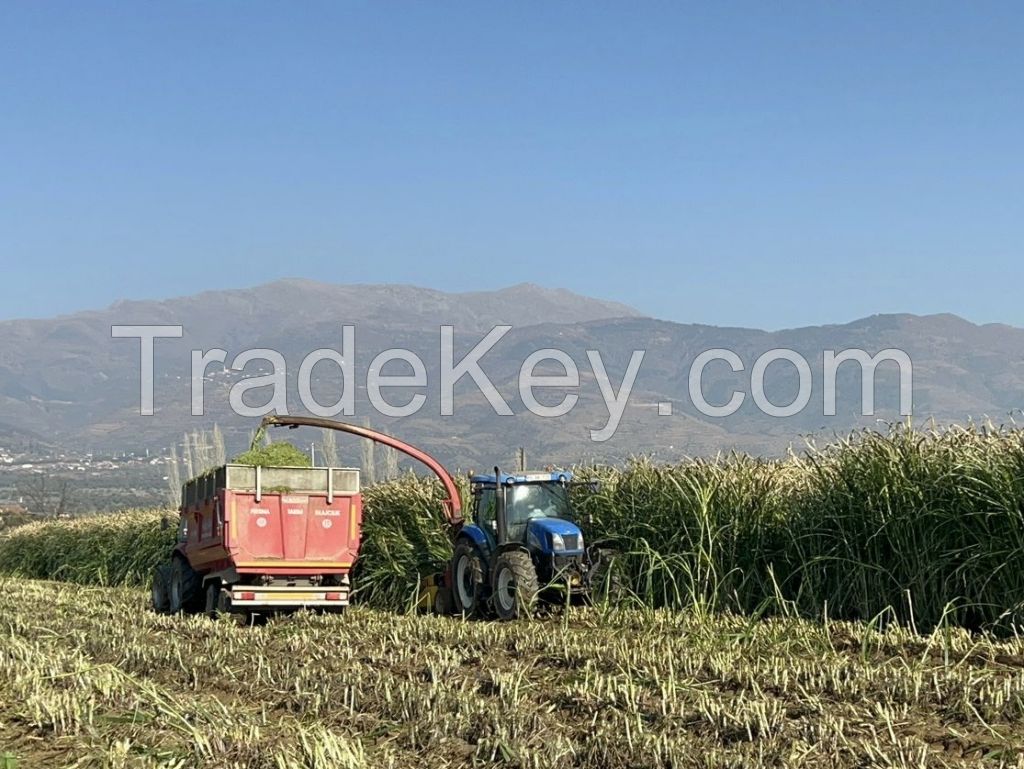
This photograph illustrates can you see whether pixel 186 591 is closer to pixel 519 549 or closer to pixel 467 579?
pixel 467 579

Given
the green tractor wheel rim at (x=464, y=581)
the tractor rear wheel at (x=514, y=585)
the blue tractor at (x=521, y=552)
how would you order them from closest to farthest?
the tractor rear wheel at (x=514, y=585) < the blue tractor at (x=521, y=552) < the green tractor wheel rim at (x=464, y=581)

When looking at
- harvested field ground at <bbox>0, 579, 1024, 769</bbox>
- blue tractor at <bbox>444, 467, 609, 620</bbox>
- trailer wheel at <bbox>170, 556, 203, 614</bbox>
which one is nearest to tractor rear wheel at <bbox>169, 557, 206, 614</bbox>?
trailer wheel at <bbox>170, 556, 203, 614</bbox>

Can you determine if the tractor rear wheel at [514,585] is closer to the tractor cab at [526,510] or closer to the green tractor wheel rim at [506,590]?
the green tractor wheel rim at [506,590]

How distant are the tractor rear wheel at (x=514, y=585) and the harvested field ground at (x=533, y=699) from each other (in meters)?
1.29

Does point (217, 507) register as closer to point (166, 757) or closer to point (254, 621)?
point (254, 621)

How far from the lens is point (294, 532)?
53.6 ft

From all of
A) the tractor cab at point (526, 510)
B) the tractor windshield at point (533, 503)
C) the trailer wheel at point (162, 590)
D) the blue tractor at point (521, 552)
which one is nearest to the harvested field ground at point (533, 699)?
the blue tractor at point (521, 552)

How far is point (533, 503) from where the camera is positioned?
15.6 m

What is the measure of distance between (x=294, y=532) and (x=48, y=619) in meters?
3.37

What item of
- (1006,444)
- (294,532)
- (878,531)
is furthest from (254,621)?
(1006,444)

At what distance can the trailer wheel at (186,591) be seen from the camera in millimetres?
17594

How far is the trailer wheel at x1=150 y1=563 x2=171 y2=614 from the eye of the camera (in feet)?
60.5

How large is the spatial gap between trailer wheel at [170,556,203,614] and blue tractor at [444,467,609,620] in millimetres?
3772

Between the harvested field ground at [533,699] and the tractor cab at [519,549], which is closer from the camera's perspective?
the harvested field ground at [533,699]
